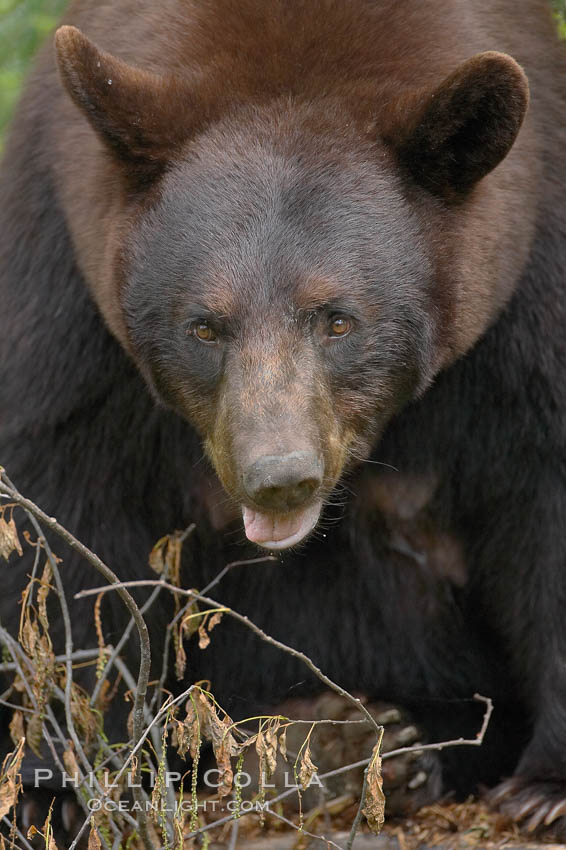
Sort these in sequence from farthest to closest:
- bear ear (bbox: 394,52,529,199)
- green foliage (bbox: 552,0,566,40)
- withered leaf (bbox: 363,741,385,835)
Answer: green foliage (bbox: 552,0,566,40) < bear ear (bbox: 394,52,529,199) < withered leaf (bbox: 363,741,385,835)

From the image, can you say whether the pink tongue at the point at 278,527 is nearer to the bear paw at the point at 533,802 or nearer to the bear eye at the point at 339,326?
the bear eye at the point at 339,326

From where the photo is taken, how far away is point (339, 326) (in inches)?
143

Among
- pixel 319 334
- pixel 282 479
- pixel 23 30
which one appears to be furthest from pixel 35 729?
pixel 23 30

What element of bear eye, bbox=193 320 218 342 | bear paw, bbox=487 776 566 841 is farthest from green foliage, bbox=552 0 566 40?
bear paw, bbox=487 776 566 841

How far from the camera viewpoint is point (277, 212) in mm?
3676

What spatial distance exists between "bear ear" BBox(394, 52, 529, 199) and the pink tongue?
1.00 m

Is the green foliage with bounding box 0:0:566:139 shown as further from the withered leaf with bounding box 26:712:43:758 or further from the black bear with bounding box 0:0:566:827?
the withered leaf with bounding box 26:712:43:758

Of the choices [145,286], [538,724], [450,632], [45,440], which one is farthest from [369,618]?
[145,286]

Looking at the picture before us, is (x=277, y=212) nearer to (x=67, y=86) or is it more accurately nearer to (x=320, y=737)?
(x=67, y=86)

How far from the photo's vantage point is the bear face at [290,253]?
3.54m

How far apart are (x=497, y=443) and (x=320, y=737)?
3.73ft

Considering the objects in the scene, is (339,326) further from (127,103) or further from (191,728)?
(191,728)

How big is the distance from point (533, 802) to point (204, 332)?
6.28ft

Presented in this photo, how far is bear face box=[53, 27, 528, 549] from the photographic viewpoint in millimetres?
3535
